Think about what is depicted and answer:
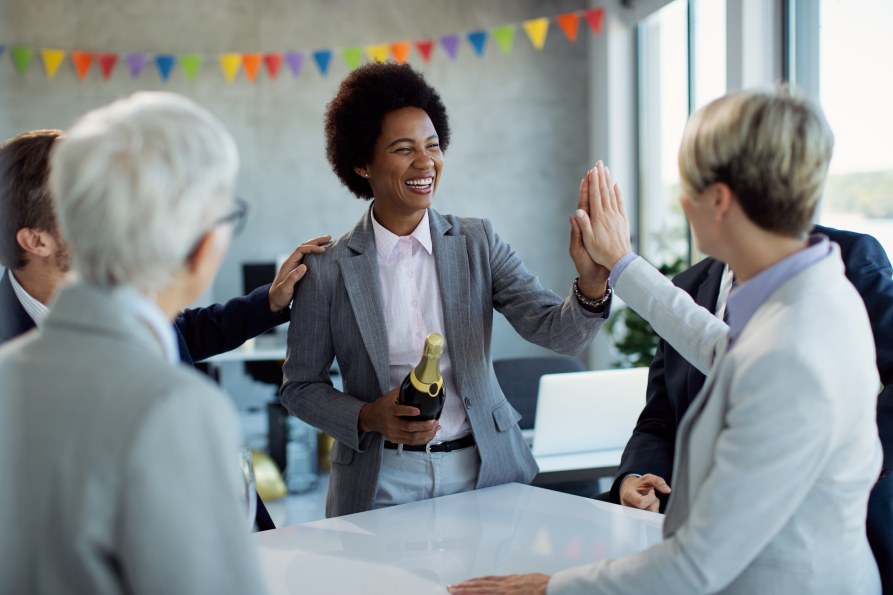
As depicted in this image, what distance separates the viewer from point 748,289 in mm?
1096

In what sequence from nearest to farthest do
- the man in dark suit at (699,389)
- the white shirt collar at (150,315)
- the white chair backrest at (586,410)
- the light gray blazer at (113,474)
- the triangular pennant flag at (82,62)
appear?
1. the light gray blazer at (113,474)
2. the white shirt collar at (150,315)
3. the man in dark suit at (699,389)
4. the white chair backrest at (586,410)
5. the triangular pennant flag at (82,62)

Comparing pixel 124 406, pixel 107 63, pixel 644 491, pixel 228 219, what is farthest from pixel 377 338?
pixel 107 63

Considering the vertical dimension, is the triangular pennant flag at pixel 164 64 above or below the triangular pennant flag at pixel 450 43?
below

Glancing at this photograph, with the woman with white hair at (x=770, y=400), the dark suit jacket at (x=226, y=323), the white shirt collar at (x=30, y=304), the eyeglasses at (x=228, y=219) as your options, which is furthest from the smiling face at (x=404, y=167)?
the eyeglasses at (x=228, y=219)

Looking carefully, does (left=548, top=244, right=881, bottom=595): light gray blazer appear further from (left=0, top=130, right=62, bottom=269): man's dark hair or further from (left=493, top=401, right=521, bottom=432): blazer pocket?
(left=0, top=130, right=62, bottom=269): man's dark hair

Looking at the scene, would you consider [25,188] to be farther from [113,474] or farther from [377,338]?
[113,474]

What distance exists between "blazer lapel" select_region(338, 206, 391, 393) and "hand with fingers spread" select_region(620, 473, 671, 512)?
548mm

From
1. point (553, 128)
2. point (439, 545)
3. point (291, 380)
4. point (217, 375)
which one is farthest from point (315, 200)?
point (439, 545)

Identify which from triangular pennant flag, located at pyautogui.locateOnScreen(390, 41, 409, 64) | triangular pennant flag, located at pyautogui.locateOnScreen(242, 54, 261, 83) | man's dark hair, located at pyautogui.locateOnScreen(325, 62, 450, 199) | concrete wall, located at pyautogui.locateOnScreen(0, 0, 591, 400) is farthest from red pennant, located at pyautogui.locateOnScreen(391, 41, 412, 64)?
man's dark hair, located at pyautogui.locateOnScreen(325, 62, 450, 199)

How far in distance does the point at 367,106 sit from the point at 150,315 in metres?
1.23

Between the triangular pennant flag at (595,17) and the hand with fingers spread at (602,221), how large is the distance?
4.32m

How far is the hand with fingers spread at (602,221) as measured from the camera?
5.23 ft

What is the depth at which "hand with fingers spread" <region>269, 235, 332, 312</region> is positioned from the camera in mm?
1920

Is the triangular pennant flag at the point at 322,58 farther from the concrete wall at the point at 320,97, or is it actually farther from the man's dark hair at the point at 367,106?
the man's dark hair at the point at 367,106
